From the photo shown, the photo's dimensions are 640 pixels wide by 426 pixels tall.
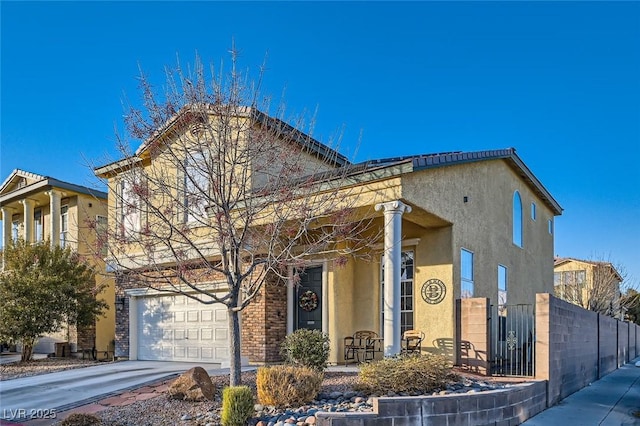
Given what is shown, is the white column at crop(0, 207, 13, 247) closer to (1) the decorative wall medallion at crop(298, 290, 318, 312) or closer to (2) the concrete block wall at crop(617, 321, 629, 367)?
(1) the decorative wall medallion at crop(298, 290, 318, 312)

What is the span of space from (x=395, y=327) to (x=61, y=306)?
11.9 meters

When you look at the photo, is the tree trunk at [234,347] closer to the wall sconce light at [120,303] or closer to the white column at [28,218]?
the wall sconce light at [120,303]

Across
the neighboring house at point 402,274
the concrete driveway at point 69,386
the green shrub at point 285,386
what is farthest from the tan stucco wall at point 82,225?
the green shrub at point 285,386

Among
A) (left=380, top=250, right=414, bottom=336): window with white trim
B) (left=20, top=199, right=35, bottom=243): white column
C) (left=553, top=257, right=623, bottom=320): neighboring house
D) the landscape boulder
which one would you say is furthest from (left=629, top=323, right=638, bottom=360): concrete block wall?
(left=20, top=199, right=35, bottom=243): white column

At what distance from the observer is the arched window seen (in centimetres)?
1731

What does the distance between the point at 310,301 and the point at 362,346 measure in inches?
72.4

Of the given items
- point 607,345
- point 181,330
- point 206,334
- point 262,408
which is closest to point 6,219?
point 181,330

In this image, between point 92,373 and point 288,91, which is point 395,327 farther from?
point 92,373

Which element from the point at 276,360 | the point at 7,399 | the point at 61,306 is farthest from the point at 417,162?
the point at 61,306

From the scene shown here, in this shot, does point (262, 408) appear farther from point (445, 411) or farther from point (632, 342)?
point (632, 342)

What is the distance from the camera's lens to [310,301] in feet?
46.1

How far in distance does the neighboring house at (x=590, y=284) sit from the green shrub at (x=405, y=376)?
24.7m

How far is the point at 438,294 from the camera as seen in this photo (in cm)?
1257

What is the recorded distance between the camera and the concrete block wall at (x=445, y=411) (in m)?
7.39
